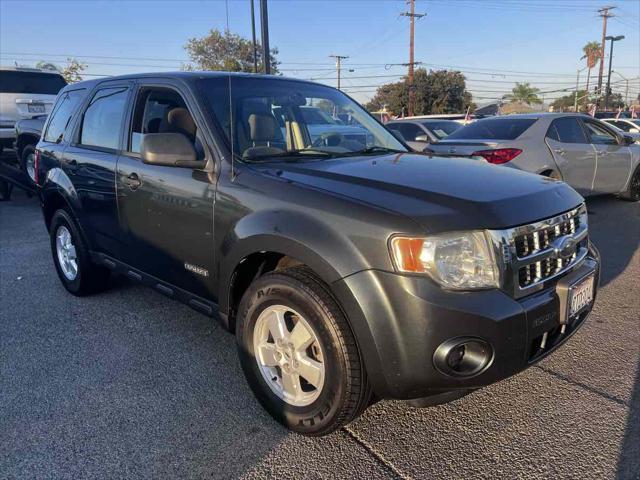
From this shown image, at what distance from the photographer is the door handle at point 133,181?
3.49 m

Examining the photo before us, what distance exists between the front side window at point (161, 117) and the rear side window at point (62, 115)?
1.13 metres

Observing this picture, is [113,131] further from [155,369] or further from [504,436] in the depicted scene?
[504,436]

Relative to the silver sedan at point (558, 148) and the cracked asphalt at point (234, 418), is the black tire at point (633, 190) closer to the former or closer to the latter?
the silver sedan at point (558, 148)

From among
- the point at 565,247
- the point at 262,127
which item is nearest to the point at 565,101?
the point at 262,127

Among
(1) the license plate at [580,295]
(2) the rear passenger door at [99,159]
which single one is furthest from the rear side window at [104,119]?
(1) the license plate at [580,295]

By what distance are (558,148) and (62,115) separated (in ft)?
20.9

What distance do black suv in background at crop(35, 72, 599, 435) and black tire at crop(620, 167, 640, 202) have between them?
6.82m

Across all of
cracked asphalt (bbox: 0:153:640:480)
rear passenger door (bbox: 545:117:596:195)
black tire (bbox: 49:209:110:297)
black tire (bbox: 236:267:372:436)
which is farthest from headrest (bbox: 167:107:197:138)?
rear passenger door (bbox: 545:117:596:195)

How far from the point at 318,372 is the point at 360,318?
444mm

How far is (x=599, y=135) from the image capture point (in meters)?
8.33

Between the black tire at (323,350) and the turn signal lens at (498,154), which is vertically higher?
the turn signal lens at (498,154)

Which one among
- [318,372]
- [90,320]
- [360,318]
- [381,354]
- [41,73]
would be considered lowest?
[90,320]

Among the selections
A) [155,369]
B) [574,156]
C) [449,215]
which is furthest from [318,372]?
[574,156]

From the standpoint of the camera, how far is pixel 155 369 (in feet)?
10.9
